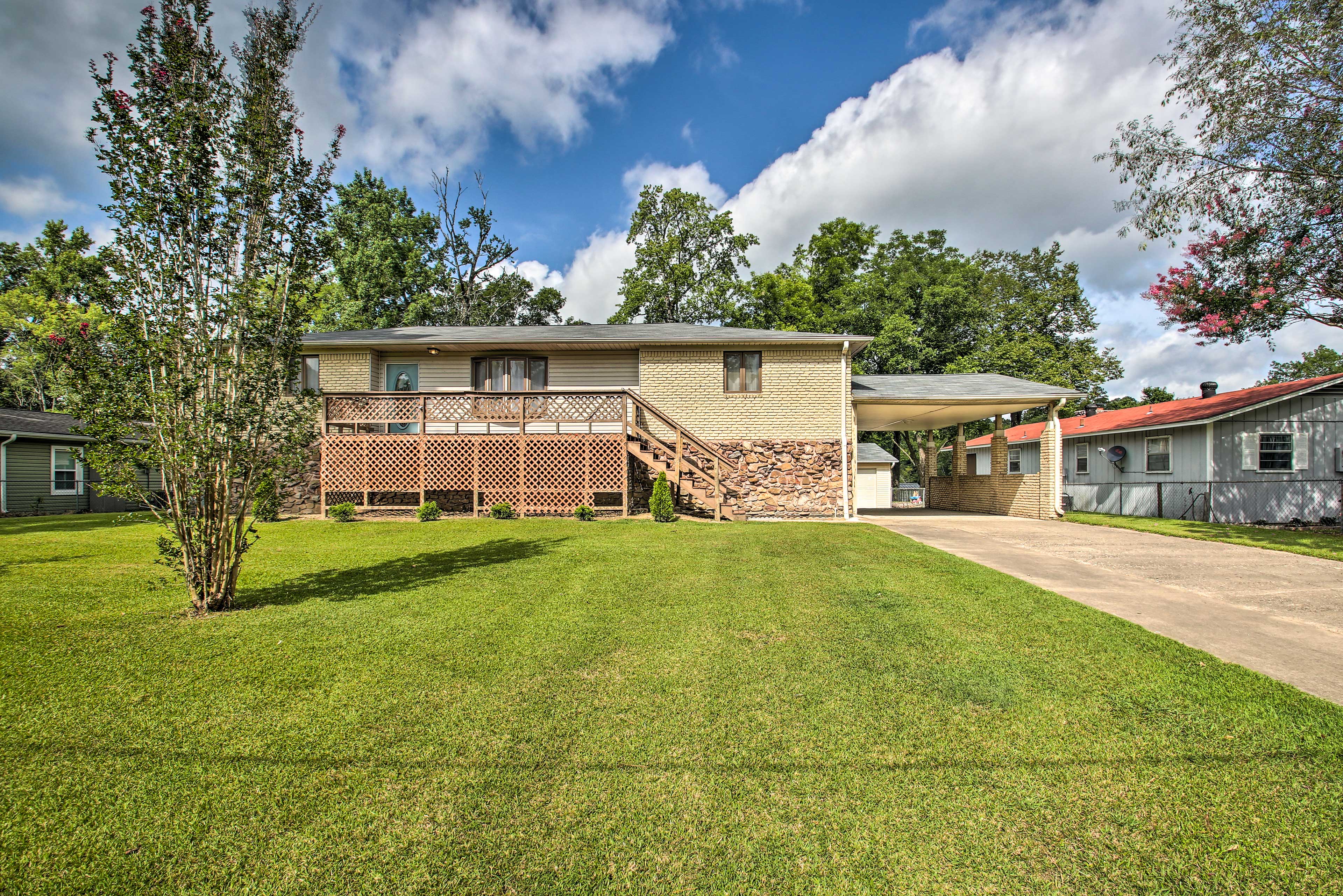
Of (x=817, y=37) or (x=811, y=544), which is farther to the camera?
(x=817, y=37)

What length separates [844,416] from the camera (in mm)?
13594

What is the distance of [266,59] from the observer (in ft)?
16.1

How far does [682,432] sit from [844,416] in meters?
4.28

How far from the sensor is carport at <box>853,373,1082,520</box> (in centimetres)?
1418

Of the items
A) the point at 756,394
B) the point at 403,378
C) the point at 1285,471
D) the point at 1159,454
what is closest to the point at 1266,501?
the point at 1285,471

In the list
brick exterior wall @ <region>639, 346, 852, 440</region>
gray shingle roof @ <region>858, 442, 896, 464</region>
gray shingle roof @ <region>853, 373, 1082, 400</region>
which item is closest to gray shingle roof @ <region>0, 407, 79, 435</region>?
brick exterior wall @ <region>639, 346, 852, 440</region>

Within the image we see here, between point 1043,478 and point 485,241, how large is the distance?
27.0 metres

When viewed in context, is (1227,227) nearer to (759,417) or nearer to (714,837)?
(759,417)

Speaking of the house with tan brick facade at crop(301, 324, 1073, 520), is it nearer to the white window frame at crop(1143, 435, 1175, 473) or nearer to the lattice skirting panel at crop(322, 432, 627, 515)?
the lattice skirting panel at crop(322, 432, 627, 515)

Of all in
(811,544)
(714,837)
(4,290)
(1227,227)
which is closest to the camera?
(714,837)

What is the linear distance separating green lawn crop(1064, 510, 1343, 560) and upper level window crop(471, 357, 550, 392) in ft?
47.3

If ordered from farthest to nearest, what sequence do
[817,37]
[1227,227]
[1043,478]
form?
[1043,478], [1227,227], [817,37]

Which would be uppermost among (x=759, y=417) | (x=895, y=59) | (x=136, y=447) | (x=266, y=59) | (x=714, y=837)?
(x=895, y=59)

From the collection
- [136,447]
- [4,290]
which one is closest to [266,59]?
[136,447]
